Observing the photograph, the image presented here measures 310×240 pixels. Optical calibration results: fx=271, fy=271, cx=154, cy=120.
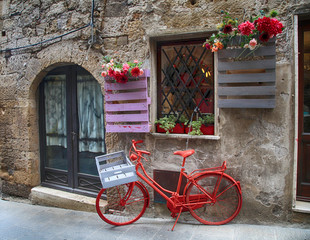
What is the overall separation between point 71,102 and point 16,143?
130cm

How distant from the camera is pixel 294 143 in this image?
3068mm

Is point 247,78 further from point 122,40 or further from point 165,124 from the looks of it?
point 122,40

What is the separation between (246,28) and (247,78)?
543 mm

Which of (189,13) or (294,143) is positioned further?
(189,13)

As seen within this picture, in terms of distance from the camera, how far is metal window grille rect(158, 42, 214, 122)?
3576 millimetres

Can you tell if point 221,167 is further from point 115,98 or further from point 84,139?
point 84,139

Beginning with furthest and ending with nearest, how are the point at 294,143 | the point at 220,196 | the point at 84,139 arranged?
1. the point at 84,139
2. the point at 220,196
3. the point at 294,143

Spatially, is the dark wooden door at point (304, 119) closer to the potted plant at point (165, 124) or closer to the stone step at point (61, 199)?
the potted plant at point (165, 124)

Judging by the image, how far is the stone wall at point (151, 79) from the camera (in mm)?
3121

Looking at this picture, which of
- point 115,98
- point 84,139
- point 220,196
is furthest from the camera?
point 84,139

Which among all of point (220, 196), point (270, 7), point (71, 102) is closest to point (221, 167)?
point (220, 196)

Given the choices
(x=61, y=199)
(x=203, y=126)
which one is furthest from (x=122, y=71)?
(x=61, y=199)

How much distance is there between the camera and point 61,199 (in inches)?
178

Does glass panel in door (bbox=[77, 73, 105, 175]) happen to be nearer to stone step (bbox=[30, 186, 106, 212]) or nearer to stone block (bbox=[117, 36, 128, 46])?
stone step (bbox=[30, 186, 106, 212])
